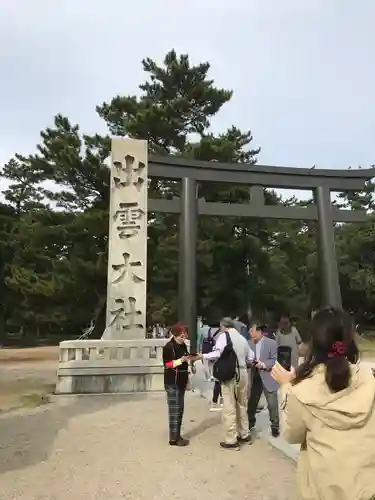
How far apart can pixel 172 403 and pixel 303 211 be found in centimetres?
948

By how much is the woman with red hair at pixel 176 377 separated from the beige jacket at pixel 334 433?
124 inches

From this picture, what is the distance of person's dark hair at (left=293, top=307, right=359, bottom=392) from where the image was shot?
5.75ft

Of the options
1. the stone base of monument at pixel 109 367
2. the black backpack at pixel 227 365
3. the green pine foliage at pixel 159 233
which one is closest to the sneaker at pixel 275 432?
the black backpack at pixel 227 365

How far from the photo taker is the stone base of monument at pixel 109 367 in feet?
27.4

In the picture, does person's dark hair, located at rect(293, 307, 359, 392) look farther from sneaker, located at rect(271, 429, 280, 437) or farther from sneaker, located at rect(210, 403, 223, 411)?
sneaker, located at rect(210, 403, 223, 411)

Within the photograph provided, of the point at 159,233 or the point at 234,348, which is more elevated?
the point at 159,233

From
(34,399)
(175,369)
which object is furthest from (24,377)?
(175,369)

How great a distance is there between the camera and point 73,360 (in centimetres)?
846

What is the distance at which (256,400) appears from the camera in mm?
5602

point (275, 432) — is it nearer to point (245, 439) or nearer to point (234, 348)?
point (245, 439)

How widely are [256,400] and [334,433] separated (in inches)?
162

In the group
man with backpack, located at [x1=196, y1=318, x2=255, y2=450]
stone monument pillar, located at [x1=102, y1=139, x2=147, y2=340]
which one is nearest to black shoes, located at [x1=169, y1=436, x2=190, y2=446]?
man with backpack, located at [x1=196, y1=318, x2=255, y2=450]

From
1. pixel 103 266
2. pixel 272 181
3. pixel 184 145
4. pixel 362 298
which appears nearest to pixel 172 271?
pixel 103 266

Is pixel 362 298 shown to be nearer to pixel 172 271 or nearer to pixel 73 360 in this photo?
pixel 172 271
